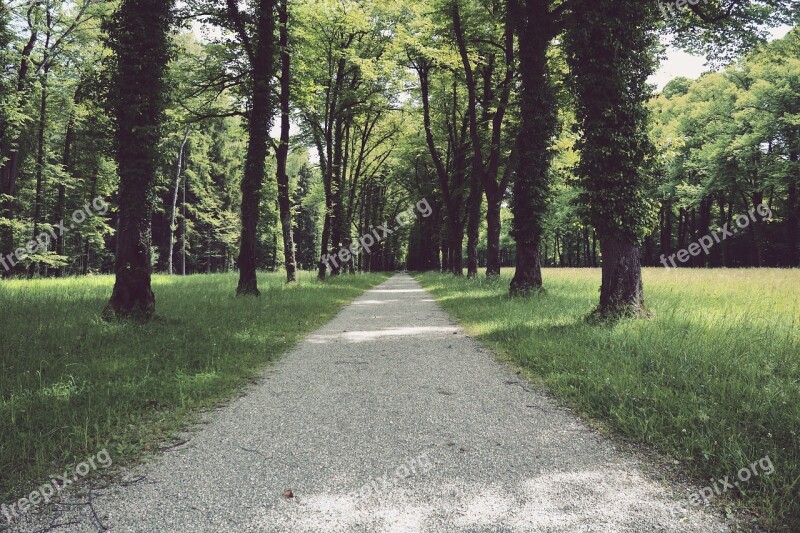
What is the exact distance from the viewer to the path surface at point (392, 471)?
236 cm

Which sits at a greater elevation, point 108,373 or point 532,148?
point 532,148

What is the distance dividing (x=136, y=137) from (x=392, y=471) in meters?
8.27

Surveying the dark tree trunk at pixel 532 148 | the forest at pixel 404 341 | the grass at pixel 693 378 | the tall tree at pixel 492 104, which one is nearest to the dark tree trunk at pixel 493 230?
the tall tree at pixel 492 104

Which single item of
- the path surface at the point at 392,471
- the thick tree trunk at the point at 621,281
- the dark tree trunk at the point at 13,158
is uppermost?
the dark tree trunk at the point at 13,158

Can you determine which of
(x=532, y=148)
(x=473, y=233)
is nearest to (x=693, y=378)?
(x=532, y=148)

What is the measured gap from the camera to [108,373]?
4859mm

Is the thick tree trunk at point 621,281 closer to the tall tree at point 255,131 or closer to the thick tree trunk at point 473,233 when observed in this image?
the tall tree at point 255,131

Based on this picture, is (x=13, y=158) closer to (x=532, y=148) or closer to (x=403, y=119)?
(x=403, y=119)

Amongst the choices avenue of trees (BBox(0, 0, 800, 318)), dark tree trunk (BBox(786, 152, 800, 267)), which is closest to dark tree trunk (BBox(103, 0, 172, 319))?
avenue of trees (BBox(0, 0, 800, 318))

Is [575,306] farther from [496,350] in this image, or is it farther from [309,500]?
[309,500]

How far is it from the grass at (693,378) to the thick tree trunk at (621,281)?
0.51 meters

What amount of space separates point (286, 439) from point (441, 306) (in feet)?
32.5

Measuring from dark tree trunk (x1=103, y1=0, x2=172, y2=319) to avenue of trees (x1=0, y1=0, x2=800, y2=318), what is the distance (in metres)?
0.04

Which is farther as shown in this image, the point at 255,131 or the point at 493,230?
the point at 493,230
